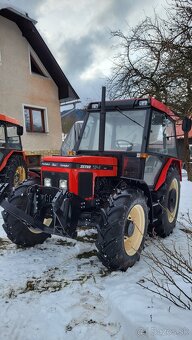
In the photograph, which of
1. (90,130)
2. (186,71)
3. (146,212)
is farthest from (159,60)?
(146,212)

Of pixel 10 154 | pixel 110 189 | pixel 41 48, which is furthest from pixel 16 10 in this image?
pixel 110 189

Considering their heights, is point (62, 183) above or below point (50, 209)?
above

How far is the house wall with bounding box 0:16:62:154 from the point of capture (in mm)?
13086

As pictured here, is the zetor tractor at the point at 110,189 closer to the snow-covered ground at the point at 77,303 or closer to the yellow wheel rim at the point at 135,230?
the yellow wheel rim at the point at 135,230

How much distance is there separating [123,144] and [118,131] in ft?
0.76

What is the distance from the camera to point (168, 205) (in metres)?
5.44

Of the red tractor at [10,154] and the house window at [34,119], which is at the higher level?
the house window at [34,119]

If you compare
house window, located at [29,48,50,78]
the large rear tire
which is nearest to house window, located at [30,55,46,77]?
house window, located at [29,48,50,78]

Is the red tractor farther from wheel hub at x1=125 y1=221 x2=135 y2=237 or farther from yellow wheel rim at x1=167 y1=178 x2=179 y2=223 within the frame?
wheel hub at x1=125 y1=221 x2=135 y2=237

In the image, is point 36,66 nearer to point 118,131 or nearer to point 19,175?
point 19,175

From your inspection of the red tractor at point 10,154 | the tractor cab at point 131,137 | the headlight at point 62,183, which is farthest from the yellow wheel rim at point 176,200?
the red tractor at point 10,154

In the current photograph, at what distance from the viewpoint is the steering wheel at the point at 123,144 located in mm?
4748

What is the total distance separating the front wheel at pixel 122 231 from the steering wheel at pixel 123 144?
0.81 meters

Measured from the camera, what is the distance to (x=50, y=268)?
12.9ft
